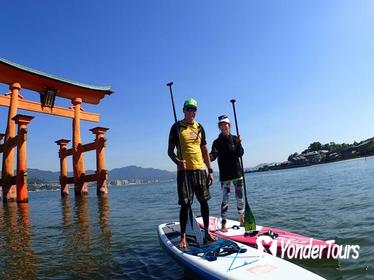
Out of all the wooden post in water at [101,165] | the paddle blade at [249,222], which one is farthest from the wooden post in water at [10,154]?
the paddle blade at [249,222]

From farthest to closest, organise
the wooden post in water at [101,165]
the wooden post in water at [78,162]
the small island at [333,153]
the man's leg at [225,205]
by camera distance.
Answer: the small island at [333,153] < the wooden post in water at [78,162] < the wooden post in water at [101,165] < the man's leg at [225,205]

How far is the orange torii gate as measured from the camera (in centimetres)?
1933

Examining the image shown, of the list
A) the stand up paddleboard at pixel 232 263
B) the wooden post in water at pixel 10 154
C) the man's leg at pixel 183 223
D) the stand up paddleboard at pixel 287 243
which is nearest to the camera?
the stand up paddleboard at pixel 232 263

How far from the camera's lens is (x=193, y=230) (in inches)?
206

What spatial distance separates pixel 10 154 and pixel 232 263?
64.7 ft

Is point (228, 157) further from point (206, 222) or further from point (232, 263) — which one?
point (232, 263)

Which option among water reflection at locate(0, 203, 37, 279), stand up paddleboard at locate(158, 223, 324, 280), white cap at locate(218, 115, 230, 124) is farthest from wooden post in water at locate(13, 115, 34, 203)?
stand up paddleboard at locate(158, 223, 324, 280)

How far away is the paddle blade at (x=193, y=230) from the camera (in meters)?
5.11

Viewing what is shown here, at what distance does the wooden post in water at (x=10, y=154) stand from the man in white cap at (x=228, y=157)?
54.7ft

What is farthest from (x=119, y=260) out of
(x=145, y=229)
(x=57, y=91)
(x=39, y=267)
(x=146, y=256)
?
(x=57, y=91)

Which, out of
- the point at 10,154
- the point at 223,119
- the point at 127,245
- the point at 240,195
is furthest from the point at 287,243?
the point at 10,154

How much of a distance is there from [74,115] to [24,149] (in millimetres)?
6031

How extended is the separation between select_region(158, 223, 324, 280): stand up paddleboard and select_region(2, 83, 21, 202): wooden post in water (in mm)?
17541

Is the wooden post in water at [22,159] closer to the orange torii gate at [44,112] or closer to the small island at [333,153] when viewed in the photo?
the orange torii gate at [44,112]
